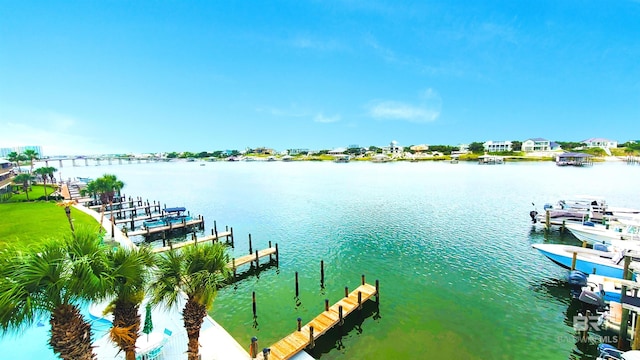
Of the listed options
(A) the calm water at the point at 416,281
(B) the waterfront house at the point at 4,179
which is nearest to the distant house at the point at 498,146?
(A) the calm water at the point at 416,281

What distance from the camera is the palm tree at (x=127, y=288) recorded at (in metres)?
8.38

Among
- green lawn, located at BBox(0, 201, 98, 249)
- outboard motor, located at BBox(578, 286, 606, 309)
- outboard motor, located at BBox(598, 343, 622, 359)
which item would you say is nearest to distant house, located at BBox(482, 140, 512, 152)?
outboard motor, located at BBox(578, 286, 606, 309)

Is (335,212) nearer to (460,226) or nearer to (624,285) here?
(460,226)

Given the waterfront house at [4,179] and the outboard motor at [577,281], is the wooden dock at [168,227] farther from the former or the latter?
the outboard motor at [577,281]

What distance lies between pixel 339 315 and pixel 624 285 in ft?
47.5

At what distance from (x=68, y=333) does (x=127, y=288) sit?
5.16 feet

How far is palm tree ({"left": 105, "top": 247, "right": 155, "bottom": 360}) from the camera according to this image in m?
8.38

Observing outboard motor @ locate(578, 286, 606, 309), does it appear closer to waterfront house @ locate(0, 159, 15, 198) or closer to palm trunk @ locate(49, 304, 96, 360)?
palm trunk @ locate(49, 304, 96, 360)

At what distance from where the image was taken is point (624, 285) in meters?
14.2

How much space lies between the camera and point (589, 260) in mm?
21125

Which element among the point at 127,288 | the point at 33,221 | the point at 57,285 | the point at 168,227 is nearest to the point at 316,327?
the point at 127,288

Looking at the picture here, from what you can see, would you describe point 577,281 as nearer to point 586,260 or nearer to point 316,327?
point 586,260

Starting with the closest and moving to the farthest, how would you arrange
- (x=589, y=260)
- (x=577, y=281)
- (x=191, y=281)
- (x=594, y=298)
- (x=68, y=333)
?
(x=68, y=333), (x=191, y=281), (x=594, y=298), (x=577, y=281), (x=589, y=260)

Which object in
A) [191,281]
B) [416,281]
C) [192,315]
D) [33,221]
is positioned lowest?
[416,281]
